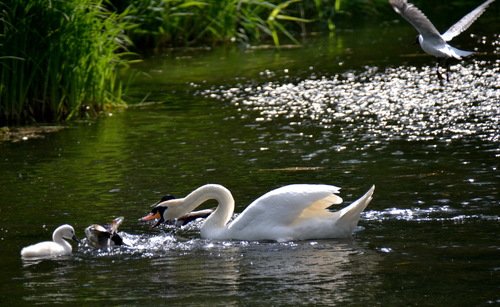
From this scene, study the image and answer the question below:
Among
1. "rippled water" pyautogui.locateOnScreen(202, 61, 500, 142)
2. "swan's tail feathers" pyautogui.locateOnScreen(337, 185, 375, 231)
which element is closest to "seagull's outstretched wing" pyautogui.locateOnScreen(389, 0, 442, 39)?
"rippled water" pyautogui.locateOnScreen(202, 61, 500, 142)

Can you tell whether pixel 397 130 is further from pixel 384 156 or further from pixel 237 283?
pixel 237 283

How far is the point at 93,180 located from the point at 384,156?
8.37 feet

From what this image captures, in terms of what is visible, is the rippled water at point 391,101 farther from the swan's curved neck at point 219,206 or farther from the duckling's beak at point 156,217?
the duckling's beak at point 156,217

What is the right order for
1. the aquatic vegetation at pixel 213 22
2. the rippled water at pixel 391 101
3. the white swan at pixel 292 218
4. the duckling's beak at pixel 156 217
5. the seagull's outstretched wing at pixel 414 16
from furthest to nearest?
the aquatic vegetation at pixel 213 22 → the rippled water at pixel 391 101 → the seagull's outstretched wing at pixel 414 16 → the duckling's beak at pixel 156 217 → the white swan at pixel 292 218

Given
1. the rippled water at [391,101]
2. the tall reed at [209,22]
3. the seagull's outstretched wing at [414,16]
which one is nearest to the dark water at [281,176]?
the rippled water at [391,101]

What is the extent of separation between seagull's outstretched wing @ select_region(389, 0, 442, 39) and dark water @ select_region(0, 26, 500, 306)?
1058 mm

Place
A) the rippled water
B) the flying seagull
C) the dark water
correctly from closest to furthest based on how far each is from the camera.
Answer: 1. the dark water
2. the flying seagull
3. the rippled water

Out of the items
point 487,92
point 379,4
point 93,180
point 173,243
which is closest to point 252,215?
point 173,243

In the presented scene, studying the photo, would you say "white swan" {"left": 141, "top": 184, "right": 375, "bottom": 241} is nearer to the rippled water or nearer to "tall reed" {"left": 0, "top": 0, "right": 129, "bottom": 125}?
the rippled water

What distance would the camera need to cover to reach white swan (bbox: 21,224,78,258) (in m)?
8.30

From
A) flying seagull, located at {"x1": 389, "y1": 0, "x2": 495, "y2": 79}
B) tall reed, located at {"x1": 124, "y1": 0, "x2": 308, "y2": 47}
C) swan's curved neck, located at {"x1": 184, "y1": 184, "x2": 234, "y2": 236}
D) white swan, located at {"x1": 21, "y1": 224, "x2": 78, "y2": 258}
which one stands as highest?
flying seagull, located at {"x1": 389, "y1": 0, "x2": 495, "y2": 79}

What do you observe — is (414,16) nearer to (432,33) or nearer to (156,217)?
(432,33)

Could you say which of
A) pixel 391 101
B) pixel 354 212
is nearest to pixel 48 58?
pixel 391 101

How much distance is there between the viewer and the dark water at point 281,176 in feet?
24.1
